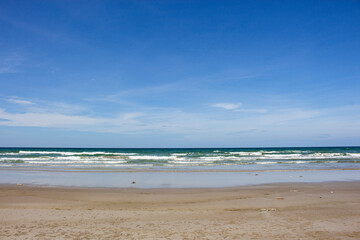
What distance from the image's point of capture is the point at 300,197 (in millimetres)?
9625

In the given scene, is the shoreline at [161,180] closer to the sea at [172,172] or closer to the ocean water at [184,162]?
the sea at [172,172]

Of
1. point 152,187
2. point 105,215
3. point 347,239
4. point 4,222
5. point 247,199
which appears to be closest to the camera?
point 347,239

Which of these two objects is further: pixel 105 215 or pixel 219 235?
pixel 105 215

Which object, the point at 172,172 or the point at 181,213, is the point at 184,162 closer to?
the point at 172,172

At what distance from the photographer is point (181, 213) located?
7.28 meters

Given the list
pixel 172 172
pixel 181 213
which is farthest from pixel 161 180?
pixel 181 213

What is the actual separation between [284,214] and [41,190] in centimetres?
1014

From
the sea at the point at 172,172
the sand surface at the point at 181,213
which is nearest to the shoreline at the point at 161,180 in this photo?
the sea at the point at 172,172

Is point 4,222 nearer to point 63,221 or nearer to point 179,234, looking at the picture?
point 63,221

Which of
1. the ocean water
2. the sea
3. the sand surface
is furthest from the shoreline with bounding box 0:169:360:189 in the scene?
the ocean water

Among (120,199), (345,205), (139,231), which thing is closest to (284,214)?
(345,205)

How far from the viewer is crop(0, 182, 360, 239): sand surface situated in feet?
18.1

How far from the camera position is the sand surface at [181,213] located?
18.1ft

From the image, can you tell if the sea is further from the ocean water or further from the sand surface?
the sand surface
